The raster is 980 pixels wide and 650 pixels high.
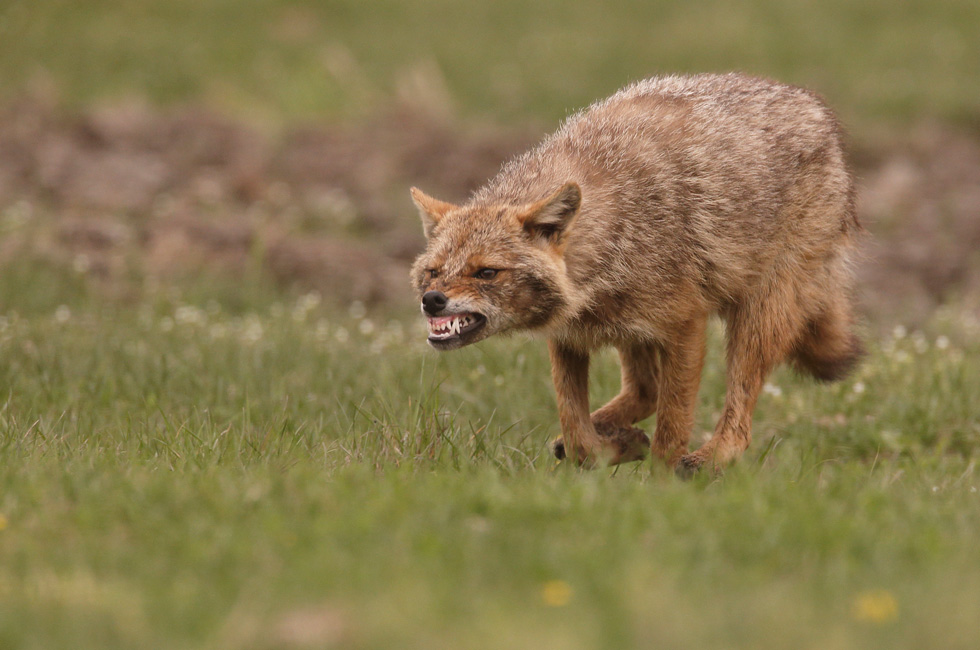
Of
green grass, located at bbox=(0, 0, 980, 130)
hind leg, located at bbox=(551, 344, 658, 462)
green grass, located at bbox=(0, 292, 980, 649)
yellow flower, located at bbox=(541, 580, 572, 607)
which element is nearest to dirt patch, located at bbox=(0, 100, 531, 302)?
green grass, located at bbox=(0, 0, 980, 130)

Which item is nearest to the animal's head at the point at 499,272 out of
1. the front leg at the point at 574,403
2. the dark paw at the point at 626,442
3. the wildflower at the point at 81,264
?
the front leg at the point at 574,403

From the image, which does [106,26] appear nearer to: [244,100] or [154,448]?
[244,100]

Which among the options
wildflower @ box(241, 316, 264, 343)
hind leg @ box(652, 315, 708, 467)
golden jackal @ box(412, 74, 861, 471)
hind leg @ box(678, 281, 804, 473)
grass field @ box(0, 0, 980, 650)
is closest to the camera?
grass field @ box(0, 0, 980, 650)

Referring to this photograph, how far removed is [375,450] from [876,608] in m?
2.84

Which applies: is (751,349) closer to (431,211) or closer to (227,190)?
(431,211)

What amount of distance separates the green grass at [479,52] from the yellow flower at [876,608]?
1325cm

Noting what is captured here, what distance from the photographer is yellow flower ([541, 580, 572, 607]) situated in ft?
12.0

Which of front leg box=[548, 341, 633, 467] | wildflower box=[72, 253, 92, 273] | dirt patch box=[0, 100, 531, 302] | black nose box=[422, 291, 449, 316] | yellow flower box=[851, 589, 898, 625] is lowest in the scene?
dirt patch box=[0, 100, 531, 302]

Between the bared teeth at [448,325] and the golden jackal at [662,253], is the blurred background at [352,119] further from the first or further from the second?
the bared teeth at [448,325]

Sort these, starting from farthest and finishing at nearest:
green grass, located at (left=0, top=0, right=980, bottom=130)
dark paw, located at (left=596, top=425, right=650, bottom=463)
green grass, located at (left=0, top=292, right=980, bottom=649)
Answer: green grass, located at (left=0, top=0, right=980, bottom=130)
dark paw, located at (left=596, top=425, right=650, bottom=463)
green grass, located at (left=0, top=292, right=980, bottom=649)

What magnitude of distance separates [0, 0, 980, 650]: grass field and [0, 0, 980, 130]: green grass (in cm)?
11

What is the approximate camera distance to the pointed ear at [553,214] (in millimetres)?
5859

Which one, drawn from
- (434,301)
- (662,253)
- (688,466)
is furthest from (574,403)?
(434,301)

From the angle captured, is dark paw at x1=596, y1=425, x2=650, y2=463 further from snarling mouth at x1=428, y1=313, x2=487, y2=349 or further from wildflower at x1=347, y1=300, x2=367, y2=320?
wildflower at x1=347, y1=300, x2=367, y2=320
